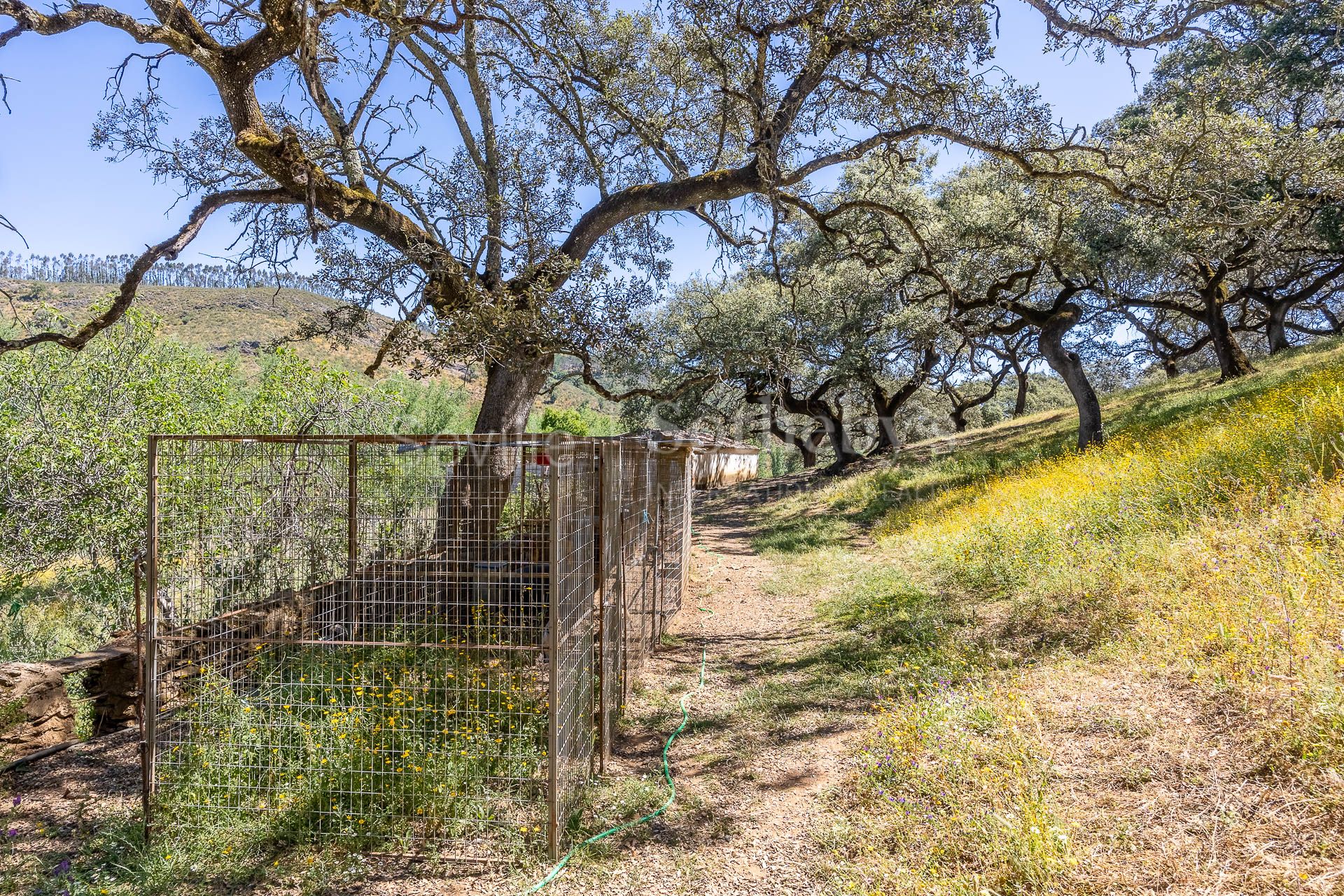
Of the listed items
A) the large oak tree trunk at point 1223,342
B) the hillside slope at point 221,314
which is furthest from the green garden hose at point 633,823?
the hillside slope at point 221,314

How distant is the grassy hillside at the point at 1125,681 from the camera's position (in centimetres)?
271

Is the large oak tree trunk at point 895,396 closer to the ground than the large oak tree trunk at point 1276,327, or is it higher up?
closer to the ground

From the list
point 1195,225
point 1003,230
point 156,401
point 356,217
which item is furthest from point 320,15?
point 1003,230

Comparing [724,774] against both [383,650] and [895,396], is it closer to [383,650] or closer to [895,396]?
[383,650]

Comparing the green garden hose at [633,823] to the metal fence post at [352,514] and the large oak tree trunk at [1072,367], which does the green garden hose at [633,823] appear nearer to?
the metal fence post at [352,514]

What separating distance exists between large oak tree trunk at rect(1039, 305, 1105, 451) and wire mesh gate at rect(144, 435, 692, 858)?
11383 millimetres

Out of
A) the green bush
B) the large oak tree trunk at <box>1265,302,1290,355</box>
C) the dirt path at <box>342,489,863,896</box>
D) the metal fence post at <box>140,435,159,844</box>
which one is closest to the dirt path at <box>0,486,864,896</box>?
the dirt path at <box>342,489,863,896</box>

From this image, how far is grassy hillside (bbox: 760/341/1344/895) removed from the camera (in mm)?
2711

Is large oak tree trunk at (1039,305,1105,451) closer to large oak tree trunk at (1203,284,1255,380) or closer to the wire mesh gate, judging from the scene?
large oak tree trunk at (1203,284,1255,380)

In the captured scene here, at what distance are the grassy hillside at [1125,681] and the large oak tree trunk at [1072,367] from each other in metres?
4.27

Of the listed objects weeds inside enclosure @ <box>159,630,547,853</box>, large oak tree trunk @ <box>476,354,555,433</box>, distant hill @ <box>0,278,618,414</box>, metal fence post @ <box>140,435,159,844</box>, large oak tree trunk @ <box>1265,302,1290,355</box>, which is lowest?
weeds inside enclosure @ <box>159,630,547,853</box>

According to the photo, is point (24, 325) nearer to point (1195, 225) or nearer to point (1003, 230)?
point (1195, 225)

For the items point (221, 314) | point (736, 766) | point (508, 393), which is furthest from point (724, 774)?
point (221, 314)

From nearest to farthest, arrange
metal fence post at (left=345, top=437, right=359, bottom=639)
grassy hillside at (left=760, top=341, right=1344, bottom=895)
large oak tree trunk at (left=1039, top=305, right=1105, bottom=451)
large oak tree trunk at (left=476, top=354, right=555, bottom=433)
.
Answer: grassy hillside at (left=760, top=341, right=1344, bottom=895)
metal fence post at (left=345, top=437, right=359, bottom=639)
large oak tree trunk at (left=476, top=354, right=555, bottom=433)
large oak tree trunk at (left=1039, top=305, right=1105, bottom=451)
